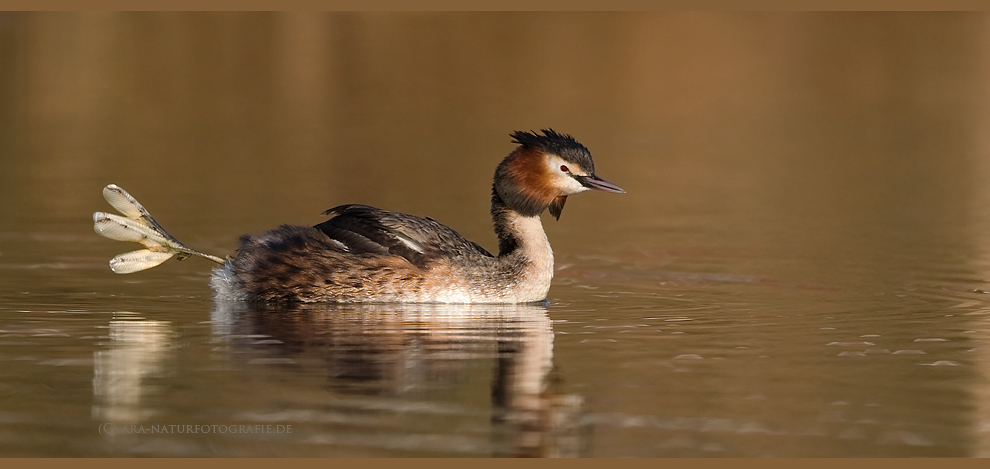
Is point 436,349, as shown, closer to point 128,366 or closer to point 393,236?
point 128,366

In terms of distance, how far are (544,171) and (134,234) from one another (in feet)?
10.8

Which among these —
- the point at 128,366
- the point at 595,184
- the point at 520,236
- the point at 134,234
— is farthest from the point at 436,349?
the point at 134,234

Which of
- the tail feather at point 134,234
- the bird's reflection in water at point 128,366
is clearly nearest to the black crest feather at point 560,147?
the tail feather at point 134,234

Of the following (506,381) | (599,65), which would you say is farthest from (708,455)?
(599,65)

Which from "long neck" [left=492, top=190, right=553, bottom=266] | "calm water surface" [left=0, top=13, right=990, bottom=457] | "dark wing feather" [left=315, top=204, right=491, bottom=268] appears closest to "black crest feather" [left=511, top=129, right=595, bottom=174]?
"long neck" [left=492, top=190, right=553, bottom=266]

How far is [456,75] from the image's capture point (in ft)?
133

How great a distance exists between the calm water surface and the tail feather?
10.7 inches

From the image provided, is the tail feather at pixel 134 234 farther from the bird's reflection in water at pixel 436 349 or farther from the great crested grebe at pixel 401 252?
the bird's reflection in water at pixel 436 349

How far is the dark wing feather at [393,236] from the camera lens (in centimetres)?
1201

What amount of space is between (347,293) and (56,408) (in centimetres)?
409

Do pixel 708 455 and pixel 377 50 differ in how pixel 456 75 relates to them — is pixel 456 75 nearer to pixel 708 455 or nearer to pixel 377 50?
pixel 377 50

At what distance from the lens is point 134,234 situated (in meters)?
12.6

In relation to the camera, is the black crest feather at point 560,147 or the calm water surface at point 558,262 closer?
the calm water surface at point 558,262

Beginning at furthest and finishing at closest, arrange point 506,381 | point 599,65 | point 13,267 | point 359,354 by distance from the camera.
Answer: point 599,65, point 13,267, point 359,354, point 506,381
